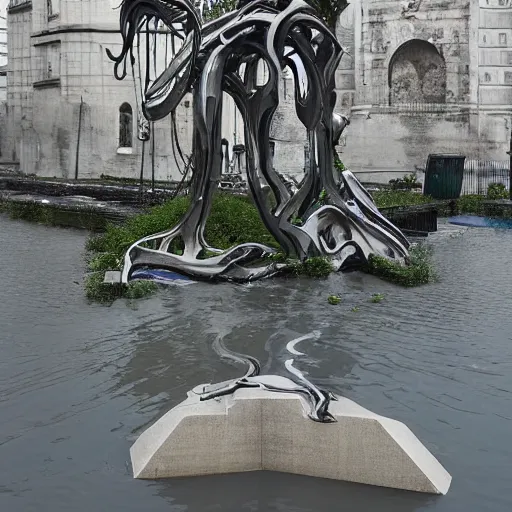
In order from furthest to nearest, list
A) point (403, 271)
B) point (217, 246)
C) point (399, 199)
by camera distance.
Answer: point (399, 199) → point (217, 246) → point (403, 271)

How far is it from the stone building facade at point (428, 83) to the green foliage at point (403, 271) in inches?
807

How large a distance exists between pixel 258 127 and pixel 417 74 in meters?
22.8

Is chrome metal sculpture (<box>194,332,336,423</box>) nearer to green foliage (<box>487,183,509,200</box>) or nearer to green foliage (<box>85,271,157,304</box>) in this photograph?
green foliage (<box>85,271,157,304</box>)

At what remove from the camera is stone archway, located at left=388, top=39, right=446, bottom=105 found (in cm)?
3278

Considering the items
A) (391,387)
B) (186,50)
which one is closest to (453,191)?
(186,50)

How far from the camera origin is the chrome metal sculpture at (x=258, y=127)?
10711 mm

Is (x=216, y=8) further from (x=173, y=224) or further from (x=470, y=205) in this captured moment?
(x=173, y=224)

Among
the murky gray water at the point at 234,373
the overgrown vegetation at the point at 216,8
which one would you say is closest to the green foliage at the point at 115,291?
the murky gray water at the point at 234,373

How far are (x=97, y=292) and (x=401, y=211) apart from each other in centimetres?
835

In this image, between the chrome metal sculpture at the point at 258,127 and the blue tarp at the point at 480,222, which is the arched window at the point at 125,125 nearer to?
the blue tarp at the point at 480,222

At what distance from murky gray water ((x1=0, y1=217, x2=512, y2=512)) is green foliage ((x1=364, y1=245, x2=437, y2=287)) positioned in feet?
0.70

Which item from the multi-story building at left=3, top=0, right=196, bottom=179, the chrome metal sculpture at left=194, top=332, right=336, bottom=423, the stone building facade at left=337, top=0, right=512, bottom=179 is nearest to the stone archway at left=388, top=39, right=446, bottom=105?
the stone building facade at left=337, top=0, right=512, bottom=179

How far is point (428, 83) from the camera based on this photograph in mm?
32906

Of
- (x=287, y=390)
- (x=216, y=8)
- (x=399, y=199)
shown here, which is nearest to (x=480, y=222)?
(x=399, y=199)
